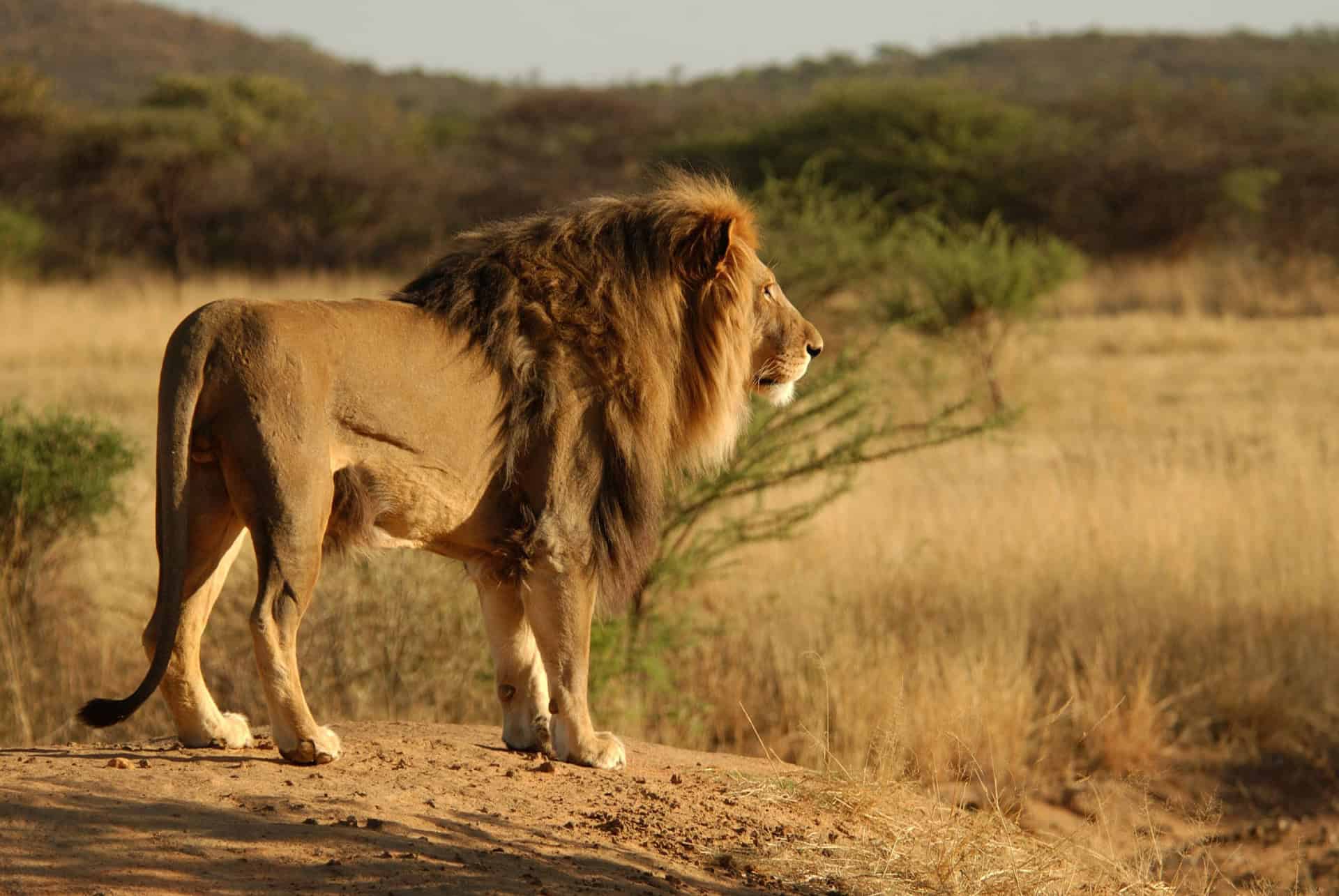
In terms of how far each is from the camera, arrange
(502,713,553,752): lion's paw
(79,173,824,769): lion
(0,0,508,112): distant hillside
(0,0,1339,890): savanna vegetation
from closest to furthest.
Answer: (79,173,824,769): lion < (502,713,553,752): lion's paw < (0,0,1339,890): savanna vegetation < (0,0,508,112): distant hillside

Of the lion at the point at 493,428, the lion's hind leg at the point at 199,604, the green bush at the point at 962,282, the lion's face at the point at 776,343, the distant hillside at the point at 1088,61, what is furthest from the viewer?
the distant hillside at the point at 1088,61

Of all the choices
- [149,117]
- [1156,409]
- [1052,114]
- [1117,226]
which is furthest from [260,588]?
[1052,114]

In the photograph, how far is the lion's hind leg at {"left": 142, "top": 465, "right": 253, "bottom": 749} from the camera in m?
4.39

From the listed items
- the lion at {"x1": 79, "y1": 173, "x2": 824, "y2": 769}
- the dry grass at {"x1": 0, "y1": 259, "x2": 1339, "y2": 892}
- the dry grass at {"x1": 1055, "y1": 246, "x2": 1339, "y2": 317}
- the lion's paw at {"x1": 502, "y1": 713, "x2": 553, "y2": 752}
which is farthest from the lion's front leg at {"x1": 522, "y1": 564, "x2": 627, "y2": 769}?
the dry grass at {"x1": 1055, "y1": 246, "x2": 1339, "y2": 317}

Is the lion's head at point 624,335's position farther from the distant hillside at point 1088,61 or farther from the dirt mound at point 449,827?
the distant hillside at point 1088,61

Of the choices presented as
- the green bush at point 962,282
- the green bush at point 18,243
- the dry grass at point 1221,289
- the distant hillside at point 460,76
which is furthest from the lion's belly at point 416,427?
the distant hillside at point 460,76

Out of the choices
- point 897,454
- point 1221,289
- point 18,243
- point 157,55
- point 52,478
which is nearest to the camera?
point 52,478

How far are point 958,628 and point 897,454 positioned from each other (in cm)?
353

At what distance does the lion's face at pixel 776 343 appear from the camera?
545 cm

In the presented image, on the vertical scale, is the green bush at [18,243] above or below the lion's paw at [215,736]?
above

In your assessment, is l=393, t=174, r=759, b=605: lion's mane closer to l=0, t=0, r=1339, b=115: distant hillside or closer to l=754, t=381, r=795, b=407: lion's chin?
l=754, t=381, r=795, b=407: lion's chin

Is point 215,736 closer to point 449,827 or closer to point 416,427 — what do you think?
point 449,827

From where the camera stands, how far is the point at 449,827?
443 centimetres

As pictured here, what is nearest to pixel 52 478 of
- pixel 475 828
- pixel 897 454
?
pixel 475 828
